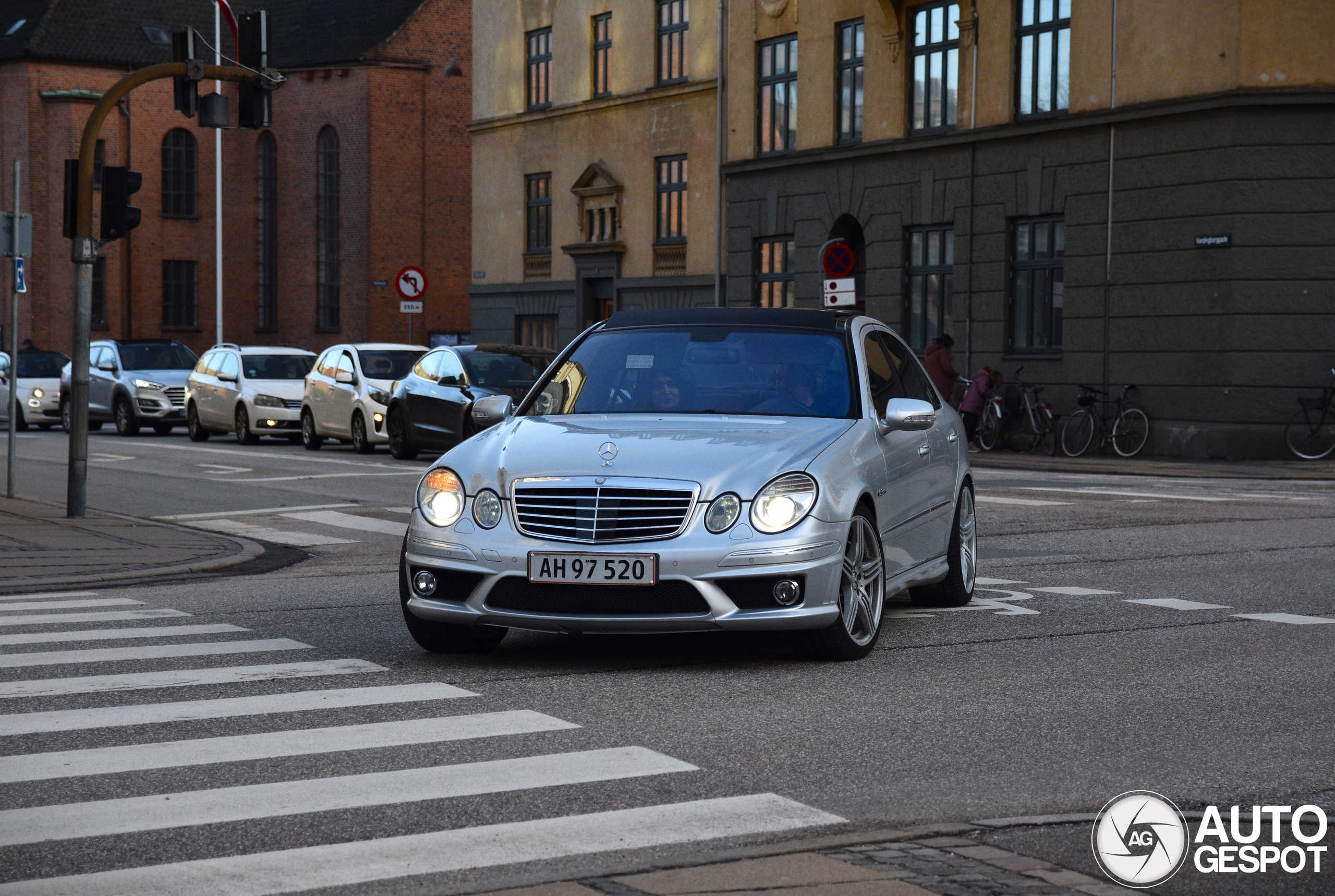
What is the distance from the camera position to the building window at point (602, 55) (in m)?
42.0

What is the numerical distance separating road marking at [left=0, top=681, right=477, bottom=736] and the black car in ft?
55.5

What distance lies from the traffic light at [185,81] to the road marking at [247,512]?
3.77 meters

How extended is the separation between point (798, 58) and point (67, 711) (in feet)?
99.2

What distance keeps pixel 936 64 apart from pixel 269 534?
19.9m

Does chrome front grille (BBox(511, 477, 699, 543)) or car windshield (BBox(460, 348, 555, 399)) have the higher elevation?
car windshield (BBox(460, 348, 555, 399))

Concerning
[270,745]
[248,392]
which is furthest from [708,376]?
[248,392]

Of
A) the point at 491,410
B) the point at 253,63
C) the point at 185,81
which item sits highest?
the point at 253,63

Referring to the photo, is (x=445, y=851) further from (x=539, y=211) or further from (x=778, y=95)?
(x=539, y=211)

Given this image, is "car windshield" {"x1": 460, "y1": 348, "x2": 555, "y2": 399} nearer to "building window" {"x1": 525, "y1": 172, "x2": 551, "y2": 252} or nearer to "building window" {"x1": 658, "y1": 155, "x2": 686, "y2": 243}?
"building window" {"x1": 658, "y1": 155, "x2": 686, "y2": 243}

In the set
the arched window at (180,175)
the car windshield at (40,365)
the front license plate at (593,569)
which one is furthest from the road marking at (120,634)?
the arched window at (180,175)

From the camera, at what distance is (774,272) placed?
122 feet

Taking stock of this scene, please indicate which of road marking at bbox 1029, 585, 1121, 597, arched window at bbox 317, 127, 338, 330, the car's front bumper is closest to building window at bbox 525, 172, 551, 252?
arched window at bbox 317, 127, 338, 330

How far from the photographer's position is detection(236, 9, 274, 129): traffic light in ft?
62.1

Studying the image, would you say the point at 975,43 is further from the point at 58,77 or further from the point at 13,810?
the point at 58,77
